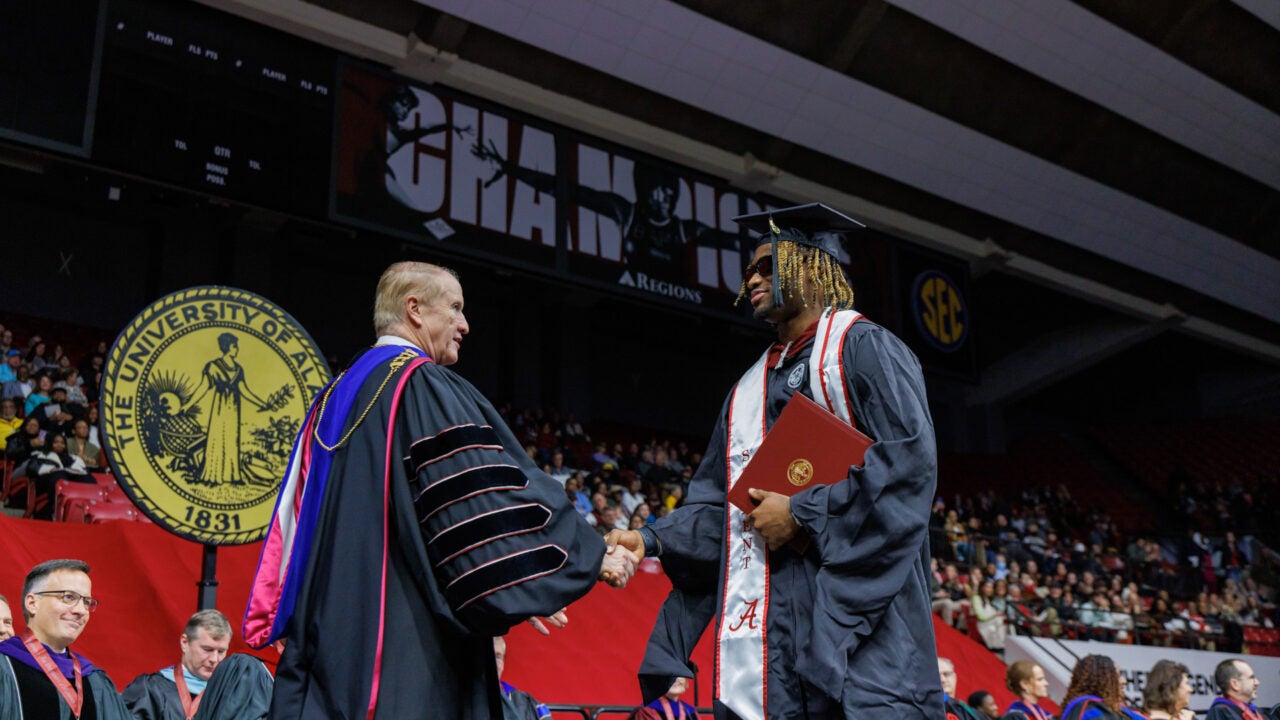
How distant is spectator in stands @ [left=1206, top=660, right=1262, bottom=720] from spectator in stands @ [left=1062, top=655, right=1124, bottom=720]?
0.69 metres

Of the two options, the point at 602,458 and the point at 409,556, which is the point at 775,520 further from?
the point at 602,458

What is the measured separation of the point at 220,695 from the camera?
5.97 metres

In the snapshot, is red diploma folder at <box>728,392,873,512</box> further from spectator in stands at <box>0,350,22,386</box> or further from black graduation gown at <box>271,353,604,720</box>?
spectator in stands at <box>0,350,22,386</box>

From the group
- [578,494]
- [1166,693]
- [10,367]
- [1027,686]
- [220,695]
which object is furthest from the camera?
[578,494]

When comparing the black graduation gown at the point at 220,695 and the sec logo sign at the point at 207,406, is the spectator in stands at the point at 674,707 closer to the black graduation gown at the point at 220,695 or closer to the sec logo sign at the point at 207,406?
the black graduation gown at the point at 220,695

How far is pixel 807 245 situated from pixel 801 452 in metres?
0.69

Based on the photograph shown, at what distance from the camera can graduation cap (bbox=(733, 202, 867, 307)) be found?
317 centimetres

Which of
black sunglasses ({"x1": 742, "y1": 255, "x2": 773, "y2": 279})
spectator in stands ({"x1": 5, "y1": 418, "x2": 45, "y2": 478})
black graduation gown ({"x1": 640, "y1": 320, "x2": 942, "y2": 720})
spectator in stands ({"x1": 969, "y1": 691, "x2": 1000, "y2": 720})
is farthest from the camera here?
spectator in stands ({"x1": 5, "y1": 418, "x2": 45, "y2": 478})

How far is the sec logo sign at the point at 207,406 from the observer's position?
19.0 feet

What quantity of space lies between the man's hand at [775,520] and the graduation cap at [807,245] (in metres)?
0.62

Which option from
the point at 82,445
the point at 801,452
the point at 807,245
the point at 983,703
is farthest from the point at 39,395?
the point at 801,452

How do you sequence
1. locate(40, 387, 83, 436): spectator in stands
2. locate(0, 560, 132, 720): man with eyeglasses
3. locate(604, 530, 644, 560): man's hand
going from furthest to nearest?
1. locate(40, 387, 83, 436): spectator in stands
2. locate(0, 560, 132, 720): man with eyeglasses
3. locate(604, 530, 644, 560): man's hand

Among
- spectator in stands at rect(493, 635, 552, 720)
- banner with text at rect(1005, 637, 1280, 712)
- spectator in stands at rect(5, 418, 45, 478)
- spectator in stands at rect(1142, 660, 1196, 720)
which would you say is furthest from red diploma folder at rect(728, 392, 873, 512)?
banner with text at rect(1005, 637, 1280, 712)

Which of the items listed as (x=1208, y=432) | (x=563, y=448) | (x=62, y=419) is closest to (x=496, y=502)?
(x=62, y=419)
